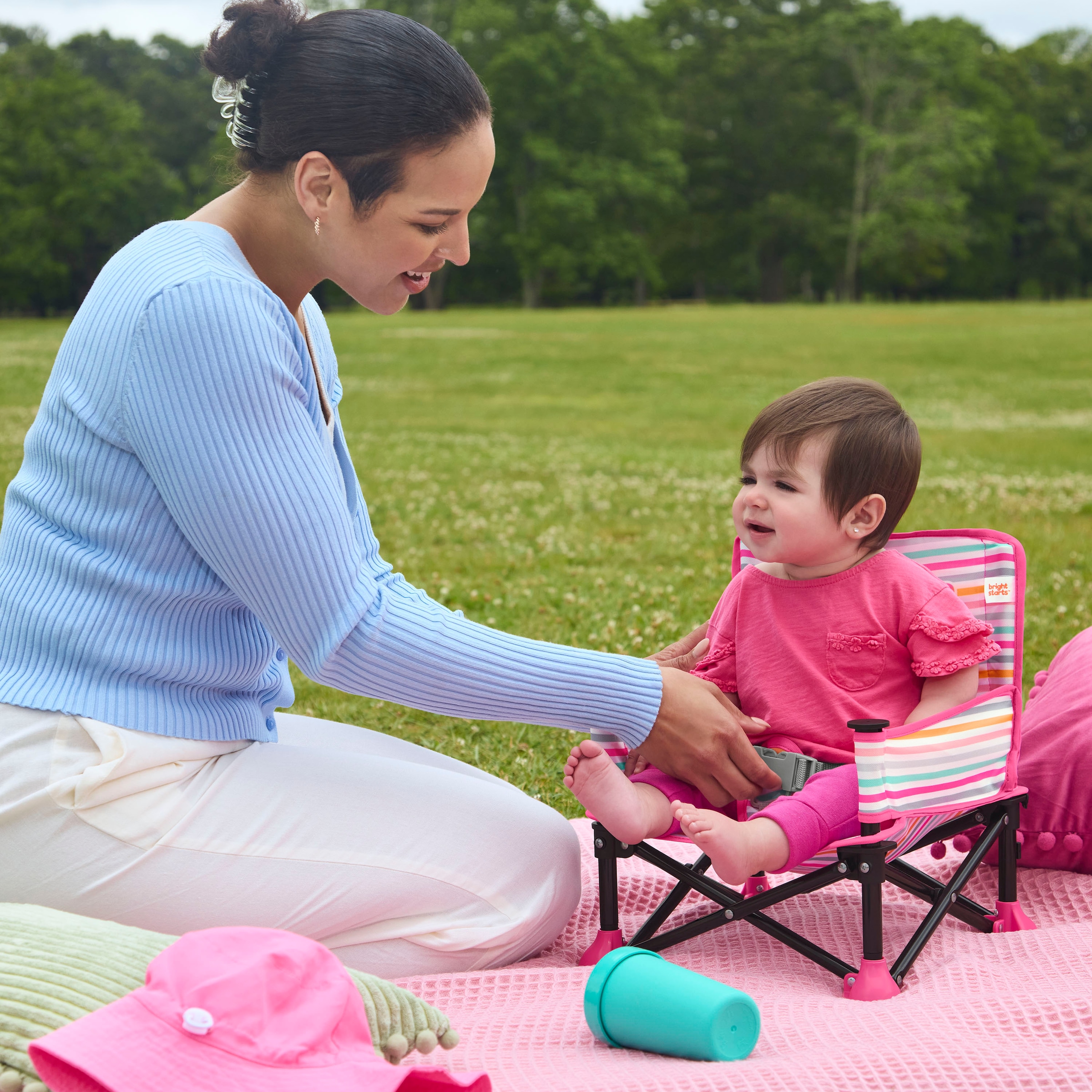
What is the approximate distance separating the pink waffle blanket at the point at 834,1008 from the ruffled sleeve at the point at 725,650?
23.4 inches

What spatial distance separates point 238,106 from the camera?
8.77 ft

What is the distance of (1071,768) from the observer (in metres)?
3.29

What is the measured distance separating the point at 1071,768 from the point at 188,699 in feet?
7.36

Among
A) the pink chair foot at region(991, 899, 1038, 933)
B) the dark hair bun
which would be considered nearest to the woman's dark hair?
the dark hair bun

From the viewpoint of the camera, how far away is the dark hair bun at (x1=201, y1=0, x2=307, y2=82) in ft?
8.40

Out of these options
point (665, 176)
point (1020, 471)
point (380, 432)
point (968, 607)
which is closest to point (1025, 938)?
point (968, 607)

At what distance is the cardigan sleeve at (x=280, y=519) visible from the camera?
2.39m

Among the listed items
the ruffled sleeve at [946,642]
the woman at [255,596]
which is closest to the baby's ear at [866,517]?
the ruffled sleeve at [946,642]

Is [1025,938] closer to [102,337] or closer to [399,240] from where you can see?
[399,240]

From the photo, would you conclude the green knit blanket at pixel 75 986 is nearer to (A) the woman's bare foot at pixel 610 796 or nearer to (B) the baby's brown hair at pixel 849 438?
(A) the woman's bare foot at pixel 610 796

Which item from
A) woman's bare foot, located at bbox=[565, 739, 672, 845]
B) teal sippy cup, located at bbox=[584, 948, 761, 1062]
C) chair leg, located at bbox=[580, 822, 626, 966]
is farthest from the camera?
chair leg, located at bbox=[580, 822, 626, 966]

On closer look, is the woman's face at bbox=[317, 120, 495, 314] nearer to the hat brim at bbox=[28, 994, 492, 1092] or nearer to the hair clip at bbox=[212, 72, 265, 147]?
the hair clip at bbox=[212, 72, 265, 147]

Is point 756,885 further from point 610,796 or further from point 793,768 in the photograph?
point 610,796

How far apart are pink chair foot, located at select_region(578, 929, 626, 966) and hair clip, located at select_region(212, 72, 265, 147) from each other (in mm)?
1947
